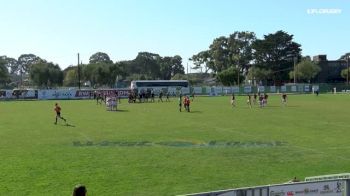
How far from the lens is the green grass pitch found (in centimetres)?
1543

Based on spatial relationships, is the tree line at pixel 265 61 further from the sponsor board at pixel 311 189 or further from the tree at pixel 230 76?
the sponsor board at pixel 311 189

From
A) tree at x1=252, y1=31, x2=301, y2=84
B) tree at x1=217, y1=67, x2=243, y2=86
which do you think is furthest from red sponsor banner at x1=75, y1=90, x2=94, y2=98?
tree at x1=252, y1=31, x2=301, y2=84

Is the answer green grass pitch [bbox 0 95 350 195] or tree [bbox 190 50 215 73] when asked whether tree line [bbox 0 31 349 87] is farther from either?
green grass pitch [bbox 0 95 350 195]

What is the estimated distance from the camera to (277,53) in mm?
143875

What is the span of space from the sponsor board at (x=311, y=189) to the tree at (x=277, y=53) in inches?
5252

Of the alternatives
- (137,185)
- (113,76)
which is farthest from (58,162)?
(113,76)

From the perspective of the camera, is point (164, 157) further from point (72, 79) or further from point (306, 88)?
point (72, 79)

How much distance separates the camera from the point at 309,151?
71.0 ft

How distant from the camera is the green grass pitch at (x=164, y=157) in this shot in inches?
607

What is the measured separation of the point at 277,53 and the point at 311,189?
453 ft

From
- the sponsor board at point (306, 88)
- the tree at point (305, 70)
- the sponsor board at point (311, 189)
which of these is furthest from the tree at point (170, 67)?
the sponsor board at point (311, 189)

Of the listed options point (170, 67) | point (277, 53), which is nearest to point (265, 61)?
point (277, 53)

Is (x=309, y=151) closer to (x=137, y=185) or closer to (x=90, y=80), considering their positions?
(x=137, y=185)

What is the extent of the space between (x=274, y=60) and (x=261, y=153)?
125m
